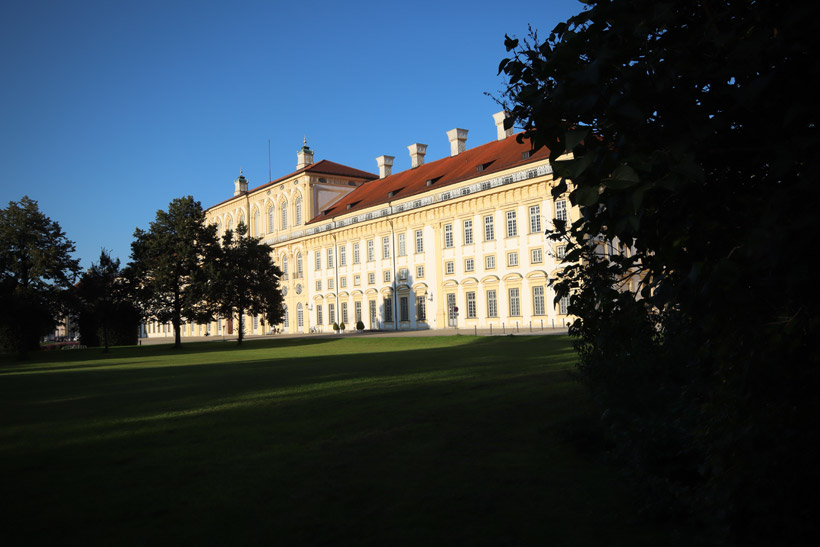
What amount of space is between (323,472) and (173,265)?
139 ft

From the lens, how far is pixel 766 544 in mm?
3168

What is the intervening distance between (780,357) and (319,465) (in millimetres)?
4981

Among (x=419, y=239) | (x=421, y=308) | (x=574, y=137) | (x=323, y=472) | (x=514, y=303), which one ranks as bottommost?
(x=323, y=472)

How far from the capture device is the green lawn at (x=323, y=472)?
486cm

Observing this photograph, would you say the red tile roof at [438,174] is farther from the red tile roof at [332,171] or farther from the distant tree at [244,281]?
the distant tree at [244,281]

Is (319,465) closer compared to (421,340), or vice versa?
(319,465)

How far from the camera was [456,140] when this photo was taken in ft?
215

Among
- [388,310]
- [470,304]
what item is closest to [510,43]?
[470,304]

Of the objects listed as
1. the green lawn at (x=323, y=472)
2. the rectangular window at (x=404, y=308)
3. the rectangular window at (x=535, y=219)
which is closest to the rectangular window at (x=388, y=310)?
the rectangular window at (x=404, y=308)

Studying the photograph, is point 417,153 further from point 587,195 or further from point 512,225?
point 587,195

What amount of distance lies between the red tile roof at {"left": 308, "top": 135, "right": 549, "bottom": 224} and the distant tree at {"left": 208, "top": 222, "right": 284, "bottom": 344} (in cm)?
1638

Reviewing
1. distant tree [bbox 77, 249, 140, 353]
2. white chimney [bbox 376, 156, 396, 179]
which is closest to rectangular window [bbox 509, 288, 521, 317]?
distant tree [bbox 77, 249, 140, 353]

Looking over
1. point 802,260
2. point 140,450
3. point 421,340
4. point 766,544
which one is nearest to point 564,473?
point 766,544

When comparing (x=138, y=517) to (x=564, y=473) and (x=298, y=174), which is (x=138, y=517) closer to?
(x=564, y=473)
